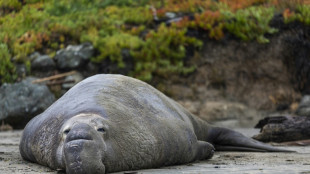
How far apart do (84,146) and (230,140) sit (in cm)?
414

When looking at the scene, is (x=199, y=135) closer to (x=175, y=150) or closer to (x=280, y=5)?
(x=175, y=150)

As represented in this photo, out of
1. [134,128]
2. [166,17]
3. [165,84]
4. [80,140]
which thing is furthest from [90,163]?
[166,17]

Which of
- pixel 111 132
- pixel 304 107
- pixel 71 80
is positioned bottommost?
pixel 304 107

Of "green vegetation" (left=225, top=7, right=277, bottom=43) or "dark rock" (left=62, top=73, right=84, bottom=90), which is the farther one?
"green vegetation" (left=225, top=7, right=277, bottom=43)

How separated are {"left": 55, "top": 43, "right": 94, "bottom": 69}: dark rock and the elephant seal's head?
11.5 meters

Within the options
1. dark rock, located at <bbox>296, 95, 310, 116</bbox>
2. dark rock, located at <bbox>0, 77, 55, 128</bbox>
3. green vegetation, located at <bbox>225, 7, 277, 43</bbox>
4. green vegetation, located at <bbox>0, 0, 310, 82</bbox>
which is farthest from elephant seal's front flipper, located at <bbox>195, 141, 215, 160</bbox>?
green vegetation, located at <bbox>225, 7, 277, 43</bbox>

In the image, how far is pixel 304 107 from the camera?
610 inches

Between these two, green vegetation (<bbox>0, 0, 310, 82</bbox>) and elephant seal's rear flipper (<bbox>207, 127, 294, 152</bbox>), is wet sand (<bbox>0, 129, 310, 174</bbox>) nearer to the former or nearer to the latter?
elephant seal's rear flipper (<bbox>207, 127, 294, 152</bbox>)

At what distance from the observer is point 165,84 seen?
634 inches

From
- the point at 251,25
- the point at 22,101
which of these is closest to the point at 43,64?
the point at 22,101

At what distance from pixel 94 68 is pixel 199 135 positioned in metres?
8.84

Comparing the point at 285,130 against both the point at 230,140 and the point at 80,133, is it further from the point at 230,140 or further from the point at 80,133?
the point at 80,133

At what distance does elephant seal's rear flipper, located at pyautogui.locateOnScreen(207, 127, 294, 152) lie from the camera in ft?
25.1

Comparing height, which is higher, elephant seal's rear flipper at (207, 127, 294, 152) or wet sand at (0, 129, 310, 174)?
wet sand at (0, 129, 310, 174)
